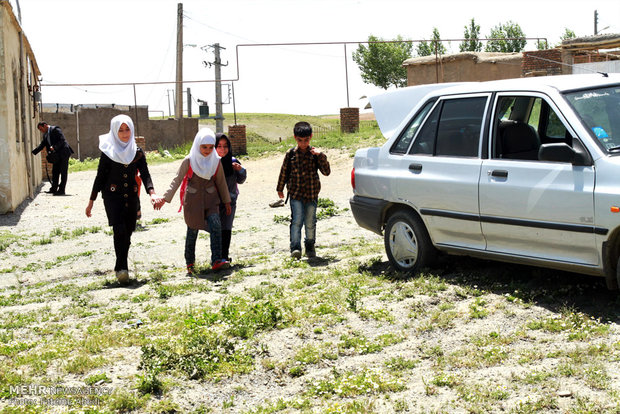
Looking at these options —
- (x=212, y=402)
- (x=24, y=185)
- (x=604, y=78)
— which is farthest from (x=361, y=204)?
(x=24, y=185)

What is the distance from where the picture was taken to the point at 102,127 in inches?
1457

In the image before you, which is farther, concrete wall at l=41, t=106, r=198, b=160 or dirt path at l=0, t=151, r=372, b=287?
concrete wall at l=41, t=106, r=198, b=160

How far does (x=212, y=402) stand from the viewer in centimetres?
470

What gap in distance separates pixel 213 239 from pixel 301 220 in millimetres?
1121

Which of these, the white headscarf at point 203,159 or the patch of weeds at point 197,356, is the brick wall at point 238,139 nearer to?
the white headscarf at point 203,159

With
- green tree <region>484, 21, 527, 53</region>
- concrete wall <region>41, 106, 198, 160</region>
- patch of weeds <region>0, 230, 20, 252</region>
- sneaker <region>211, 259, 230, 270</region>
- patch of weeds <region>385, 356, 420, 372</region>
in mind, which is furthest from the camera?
green tree <region>484, 21, 527, 53</region>

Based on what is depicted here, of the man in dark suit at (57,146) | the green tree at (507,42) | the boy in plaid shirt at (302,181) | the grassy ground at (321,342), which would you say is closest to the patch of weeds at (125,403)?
the grassy ground at (321,342)

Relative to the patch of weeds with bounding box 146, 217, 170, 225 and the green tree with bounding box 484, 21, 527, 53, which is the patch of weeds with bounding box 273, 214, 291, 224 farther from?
the green tree with bounding box 484, 21, 527, 53

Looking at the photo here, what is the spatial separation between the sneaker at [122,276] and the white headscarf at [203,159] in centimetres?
132

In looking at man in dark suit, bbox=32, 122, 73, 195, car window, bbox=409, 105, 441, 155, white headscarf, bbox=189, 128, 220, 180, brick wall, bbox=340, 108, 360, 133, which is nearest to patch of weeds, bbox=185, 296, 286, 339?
car window, bbox=409, 105, 441, 155

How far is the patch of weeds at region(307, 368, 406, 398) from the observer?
459cm

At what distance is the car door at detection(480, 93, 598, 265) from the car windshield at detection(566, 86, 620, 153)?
0.18 meters

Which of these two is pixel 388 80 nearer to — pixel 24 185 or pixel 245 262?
pixel 24 185

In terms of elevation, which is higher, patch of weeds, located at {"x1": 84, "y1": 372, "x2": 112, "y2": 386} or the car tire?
the car tire
